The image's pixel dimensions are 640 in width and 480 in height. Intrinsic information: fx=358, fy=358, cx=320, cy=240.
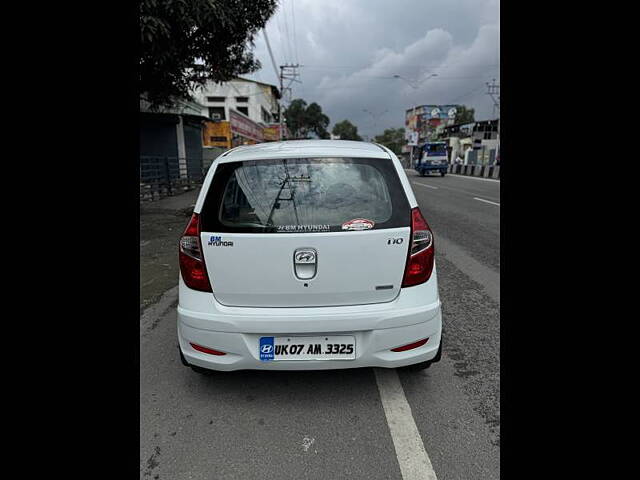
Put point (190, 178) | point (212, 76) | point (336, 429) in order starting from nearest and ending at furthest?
point (336, 429)
point (212, 76)
point (190, 178)

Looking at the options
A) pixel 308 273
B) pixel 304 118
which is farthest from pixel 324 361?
pixel 304 118

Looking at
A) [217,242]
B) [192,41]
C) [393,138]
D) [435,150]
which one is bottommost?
[217,242]

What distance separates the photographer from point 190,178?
53.7ft

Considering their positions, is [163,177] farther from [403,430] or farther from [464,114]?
[464,114]

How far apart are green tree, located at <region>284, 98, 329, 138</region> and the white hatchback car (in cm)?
7225

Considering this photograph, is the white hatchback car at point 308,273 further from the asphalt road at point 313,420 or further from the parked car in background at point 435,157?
the parked car in background at point 435,157

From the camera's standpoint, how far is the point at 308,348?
201 cm

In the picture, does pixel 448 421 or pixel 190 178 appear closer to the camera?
pixel 448 421

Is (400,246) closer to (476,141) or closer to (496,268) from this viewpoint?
(496,268)

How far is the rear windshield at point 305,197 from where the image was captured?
2.04 m

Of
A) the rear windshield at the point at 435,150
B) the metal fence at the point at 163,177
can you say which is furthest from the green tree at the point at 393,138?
the metal fence at the point at 163,177

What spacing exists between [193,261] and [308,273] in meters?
0.69

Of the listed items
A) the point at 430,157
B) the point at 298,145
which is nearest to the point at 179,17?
the point at 298,145
